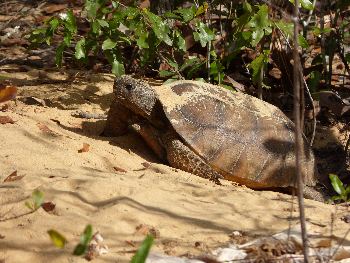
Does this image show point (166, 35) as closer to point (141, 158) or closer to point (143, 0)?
point (141, 158)

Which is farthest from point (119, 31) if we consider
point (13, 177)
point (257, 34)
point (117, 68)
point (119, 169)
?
point (13, 177)

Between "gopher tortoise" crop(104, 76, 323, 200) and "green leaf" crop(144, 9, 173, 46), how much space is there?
0.54m

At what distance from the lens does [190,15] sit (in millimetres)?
6879

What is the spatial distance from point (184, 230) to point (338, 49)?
16.0 feet

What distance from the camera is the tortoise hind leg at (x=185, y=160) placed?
5984 millimetres

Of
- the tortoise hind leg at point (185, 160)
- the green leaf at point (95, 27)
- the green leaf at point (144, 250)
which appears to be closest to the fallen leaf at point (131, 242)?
the green leaf at point (144, 250)

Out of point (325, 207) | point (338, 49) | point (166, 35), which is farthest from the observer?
point (338, 49)

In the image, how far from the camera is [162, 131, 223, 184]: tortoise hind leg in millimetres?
5984

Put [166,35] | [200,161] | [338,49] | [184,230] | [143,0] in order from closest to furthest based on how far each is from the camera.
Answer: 1. [184,230]
2. [200,161]
3. [166,35]
4. [338,49]
5. [143,0]

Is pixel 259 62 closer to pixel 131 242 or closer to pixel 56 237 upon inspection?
pixel 131 242

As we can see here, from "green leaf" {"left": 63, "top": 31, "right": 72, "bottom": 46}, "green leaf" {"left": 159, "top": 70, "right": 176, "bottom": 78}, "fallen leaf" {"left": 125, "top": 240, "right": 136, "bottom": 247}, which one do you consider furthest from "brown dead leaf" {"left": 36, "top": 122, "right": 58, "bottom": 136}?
"fallen leaf" {"left": 125, "top": 240, "right": 136, "bottom": 247}

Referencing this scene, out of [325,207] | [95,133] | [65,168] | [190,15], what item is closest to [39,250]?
[65,168]

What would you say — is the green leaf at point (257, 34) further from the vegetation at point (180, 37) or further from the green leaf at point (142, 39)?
the green leaf at point (142, 39)

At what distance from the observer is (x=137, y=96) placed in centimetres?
635
